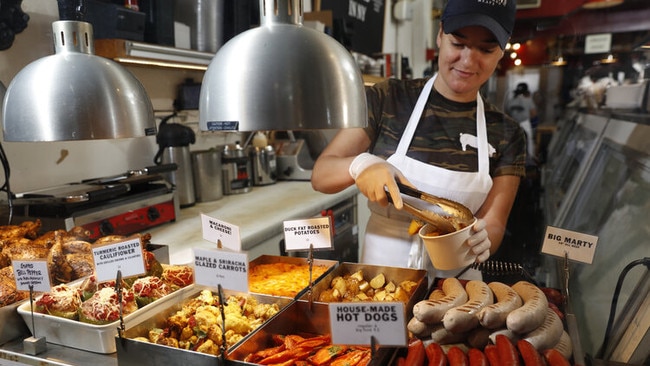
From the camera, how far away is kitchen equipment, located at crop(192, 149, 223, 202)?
337 centimetres

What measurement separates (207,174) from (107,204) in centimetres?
110

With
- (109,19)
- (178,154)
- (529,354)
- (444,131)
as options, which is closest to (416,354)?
(529,354)

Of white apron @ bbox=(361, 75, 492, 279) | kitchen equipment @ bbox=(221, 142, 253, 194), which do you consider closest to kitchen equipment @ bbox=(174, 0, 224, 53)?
kitchen equipment @ bbox=(221, 142, 253, 194)

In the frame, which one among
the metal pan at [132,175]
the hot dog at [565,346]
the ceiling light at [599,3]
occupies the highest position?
the ceiling light at [599,3]

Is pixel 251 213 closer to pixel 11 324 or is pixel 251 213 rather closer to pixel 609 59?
pixel 11 324

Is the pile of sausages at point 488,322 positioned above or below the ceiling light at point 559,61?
below

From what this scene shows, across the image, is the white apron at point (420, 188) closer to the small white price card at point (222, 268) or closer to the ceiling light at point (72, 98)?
the small white price card at point (222, 268)

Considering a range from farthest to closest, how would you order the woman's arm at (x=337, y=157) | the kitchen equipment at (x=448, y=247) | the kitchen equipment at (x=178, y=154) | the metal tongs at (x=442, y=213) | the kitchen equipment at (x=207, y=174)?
1. the kitchen equipment at (x=207, y=174)
2. the kitchen equipment at (x=178, y=154)
3. the woman's arm at (x=337, y=157)
4. the metal tongs at (x=442, y=213)
5. the kitchen equipment at (x=448, y=247)

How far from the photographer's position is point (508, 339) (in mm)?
1119

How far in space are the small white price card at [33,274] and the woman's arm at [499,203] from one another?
168cm

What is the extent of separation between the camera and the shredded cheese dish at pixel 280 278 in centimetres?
172

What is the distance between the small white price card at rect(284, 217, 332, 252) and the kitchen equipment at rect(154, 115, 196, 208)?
1.72m

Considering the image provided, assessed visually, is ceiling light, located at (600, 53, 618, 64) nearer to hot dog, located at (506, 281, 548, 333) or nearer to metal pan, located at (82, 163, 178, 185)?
hot dog, located at (506, 281, 548, 333)

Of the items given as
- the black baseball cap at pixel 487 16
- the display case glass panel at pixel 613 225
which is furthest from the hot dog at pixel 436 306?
the black baseball cap at pixel 487 16
